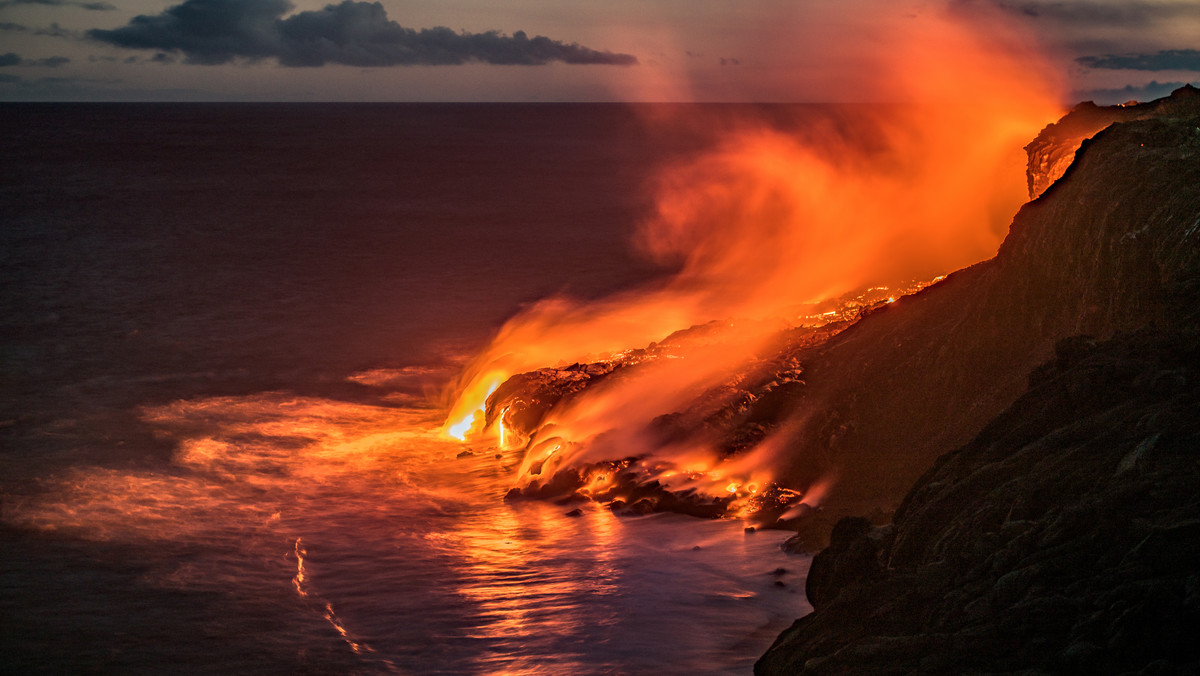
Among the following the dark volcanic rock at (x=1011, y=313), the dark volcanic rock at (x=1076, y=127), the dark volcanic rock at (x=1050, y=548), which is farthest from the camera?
the dark volcanic rock at (x=1076, y=127)

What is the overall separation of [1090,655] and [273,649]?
31.4ft

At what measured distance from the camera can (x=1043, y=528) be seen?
7.98 metres

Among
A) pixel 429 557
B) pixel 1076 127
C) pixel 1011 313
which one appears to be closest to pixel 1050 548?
pixel 1011 313

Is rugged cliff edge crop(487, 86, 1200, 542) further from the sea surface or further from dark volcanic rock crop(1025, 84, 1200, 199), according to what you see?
the sea surface

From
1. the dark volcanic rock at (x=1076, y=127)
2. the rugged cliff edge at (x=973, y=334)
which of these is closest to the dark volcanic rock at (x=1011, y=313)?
the rugged cliff edge at (x=973, y=334)

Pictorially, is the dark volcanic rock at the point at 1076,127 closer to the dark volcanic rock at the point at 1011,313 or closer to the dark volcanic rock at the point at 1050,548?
the dark volcanic rock at the point at 1011,313

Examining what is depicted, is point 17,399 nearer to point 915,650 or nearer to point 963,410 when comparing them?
point 963,410

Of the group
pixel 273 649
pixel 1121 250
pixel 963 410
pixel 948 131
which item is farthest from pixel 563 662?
pixel 948 131

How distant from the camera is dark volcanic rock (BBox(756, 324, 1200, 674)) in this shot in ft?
22.5

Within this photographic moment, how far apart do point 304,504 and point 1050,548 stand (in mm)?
13533

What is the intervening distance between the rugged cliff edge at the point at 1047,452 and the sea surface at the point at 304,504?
8.84ft

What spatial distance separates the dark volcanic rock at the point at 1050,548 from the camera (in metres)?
6.85

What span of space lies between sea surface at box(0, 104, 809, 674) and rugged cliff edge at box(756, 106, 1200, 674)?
269 cm

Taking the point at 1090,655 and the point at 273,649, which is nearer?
the point at 1090,655
